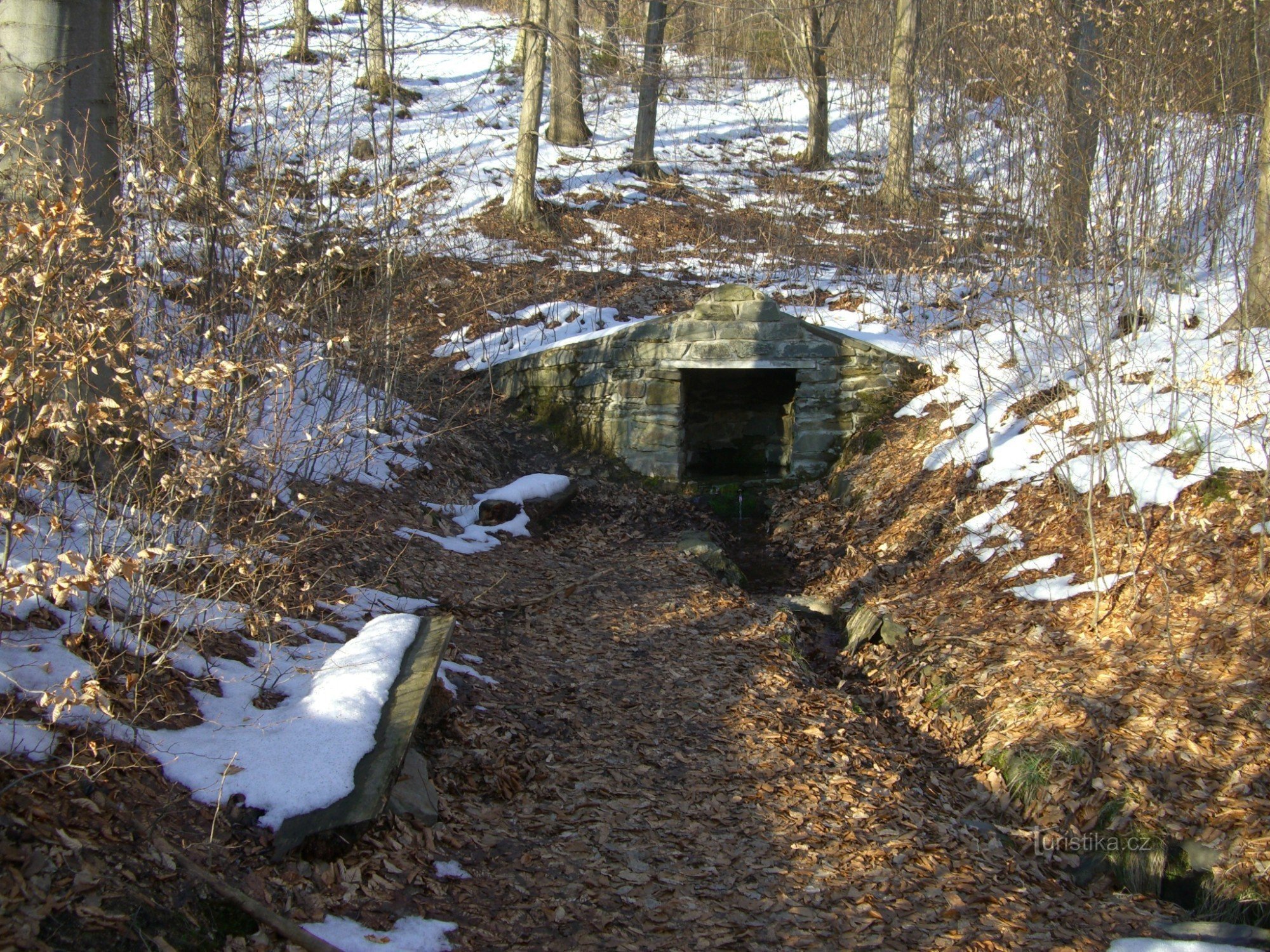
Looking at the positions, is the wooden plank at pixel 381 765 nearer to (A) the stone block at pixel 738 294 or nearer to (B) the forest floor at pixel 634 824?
(B) the forest floor at pixel 634 824

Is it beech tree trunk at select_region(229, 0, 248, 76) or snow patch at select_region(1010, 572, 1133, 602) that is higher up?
beech tree trunk at select_region(229, 0, 248, 76)

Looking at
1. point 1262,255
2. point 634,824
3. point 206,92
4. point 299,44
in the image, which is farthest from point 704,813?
point 299,44

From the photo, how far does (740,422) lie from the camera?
1135 cm

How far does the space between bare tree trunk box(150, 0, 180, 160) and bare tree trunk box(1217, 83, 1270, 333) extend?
284 inches

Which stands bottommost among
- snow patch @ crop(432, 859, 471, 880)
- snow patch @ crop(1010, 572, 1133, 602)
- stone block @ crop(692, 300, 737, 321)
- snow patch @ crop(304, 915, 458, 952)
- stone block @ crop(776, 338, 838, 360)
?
snow patch @ crop(432, 859, 471, 880)

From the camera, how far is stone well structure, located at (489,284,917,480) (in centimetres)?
965

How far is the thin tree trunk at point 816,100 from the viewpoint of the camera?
650 inches

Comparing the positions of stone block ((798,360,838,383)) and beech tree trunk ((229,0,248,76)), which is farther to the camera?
stone block ((798,360,838,383))

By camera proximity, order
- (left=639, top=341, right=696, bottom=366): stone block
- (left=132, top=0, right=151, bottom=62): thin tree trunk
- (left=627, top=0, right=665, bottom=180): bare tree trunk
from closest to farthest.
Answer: (left=132, top=0, right=151, bottom=62): thin tree trunk < (left=639, top=341, right=696, bottom=366): stone block < (left=627, top=0, right=665, bottom=180): bare tree trunk

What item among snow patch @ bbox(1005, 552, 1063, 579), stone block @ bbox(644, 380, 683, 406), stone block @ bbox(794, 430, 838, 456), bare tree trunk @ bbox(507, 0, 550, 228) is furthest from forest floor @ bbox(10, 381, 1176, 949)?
bare tree trunk @ bbox(507, 0, 550, 228)

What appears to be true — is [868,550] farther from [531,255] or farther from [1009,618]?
[531,255]

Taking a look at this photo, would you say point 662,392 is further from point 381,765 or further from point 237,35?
point 381,765

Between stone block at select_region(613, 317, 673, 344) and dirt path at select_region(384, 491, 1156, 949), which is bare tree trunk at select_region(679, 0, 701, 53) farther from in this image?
dirt path at select_region(384, 491, 1156, 949)

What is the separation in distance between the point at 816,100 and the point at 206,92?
13376 mm
